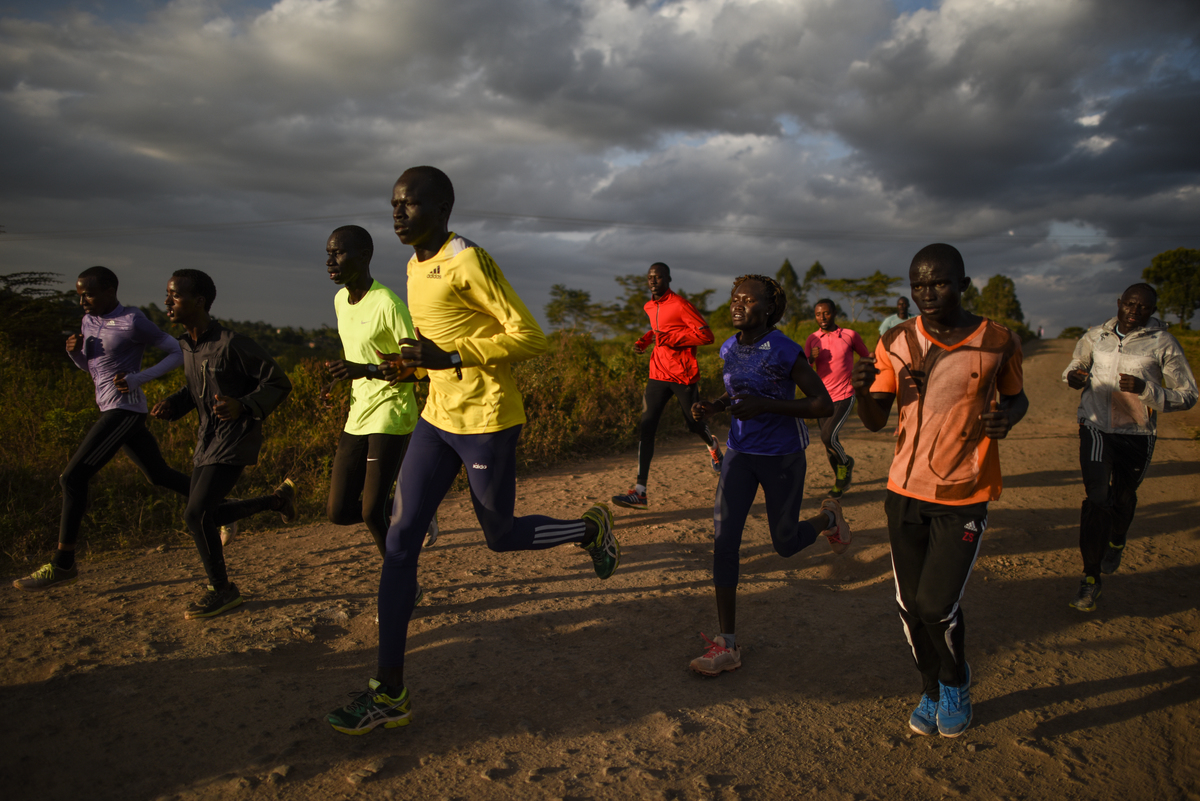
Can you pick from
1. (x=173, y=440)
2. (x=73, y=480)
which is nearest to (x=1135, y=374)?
(x=73, y=480)

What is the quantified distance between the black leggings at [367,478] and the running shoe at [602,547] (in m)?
1.16

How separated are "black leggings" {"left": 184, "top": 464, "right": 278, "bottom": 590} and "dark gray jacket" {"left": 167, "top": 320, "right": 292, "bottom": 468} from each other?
7 centimetres

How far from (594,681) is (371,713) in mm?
1050

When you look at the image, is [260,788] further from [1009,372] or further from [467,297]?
[1009,372]

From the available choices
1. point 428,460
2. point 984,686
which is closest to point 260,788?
point 428,460

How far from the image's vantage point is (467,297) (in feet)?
9.82

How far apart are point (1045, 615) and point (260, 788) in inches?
172

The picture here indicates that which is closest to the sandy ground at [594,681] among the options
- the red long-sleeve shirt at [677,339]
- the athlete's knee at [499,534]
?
the athlete's knee at [499,534]

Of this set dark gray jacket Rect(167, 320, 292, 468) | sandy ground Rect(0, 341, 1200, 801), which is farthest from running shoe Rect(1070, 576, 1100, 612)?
dark gray jacket Rect(167, 320, 292, 468)

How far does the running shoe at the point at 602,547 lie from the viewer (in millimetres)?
3799

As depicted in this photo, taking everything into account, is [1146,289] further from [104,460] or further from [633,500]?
[104,460]

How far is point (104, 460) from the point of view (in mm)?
4531

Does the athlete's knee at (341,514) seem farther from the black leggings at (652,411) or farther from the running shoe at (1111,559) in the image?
the running shoe at (1111,559)

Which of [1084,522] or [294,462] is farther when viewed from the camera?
[294,462]
